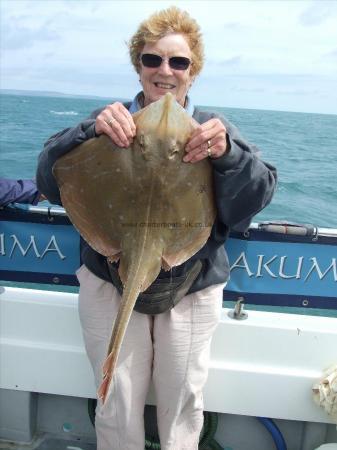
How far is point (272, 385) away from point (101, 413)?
3.45 feet

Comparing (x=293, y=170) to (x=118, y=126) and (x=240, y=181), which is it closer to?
(x=240, y=181)

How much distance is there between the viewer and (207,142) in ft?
5.98

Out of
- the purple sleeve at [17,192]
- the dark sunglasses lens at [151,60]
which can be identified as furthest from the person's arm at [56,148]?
the purple sleeve at [17,192]

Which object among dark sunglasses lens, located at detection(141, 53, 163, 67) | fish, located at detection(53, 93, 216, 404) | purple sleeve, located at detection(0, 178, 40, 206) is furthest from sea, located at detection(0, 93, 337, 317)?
fish, located at detection(53, 93, 216, 404)

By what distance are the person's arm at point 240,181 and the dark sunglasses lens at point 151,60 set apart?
1.43 ft

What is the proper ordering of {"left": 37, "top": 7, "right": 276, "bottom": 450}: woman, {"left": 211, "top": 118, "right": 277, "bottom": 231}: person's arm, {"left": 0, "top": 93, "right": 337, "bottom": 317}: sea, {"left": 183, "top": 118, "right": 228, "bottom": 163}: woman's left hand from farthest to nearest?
{"left": 0, "top": 93, "right": 337, "bottom": 317}: sea, {"left": 37, "top": 7, "right": 276, "bottom": 450}: woman, {"left": 211, "top": 118, "right": 277, "bottom": 231}: person's arm, {"left": 183, "top": 118, "right": 228, "bottom": 163}: woman's left hand

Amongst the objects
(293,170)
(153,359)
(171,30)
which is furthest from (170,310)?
(293,170)

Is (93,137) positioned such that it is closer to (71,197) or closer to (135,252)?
(71,197)

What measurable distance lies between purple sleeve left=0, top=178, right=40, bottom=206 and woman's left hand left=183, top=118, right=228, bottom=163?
1.43 m

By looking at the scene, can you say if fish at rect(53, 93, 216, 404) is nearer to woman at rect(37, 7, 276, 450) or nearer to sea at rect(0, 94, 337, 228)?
woman at rect(37, 7, 276, 450)

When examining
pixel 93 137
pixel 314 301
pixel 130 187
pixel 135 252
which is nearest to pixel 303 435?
pixel 314 301

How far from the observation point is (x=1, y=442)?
10.3 feet

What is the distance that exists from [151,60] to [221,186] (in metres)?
0.74

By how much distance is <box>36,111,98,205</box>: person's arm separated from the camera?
6.44 ft
